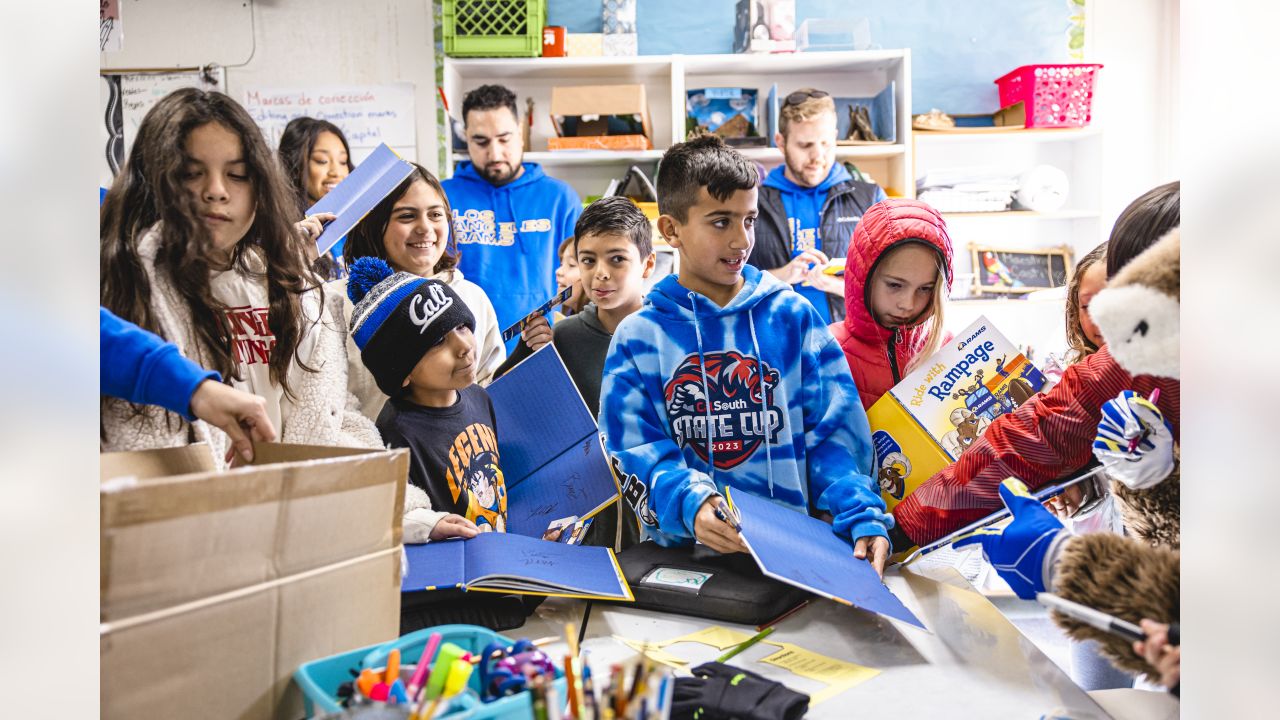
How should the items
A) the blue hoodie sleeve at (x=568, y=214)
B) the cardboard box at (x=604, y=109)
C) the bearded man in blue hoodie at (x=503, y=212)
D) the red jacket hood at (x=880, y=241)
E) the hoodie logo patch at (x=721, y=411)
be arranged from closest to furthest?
the hoodie logo patch at (x=721, y=411) → the red jacket hood at (x=880, y=241) → the bearded man in blue hoodie at (x=503, y=212) → the blue hoodie sleeve at (x=568, y=214) → the cardboard box at (x=604, y=109)

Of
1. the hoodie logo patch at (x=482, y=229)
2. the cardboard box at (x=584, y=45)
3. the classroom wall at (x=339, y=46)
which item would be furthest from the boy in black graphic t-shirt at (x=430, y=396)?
the cardboard box at (x=584, y=45)

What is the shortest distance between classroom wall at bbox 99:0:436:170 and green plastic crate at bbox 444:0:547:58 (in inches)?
11.9

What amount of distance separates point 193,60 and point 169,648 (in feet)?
4.36

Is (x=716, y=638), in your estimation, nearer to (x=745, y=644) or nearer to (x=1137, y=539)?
(x=745, y=644)

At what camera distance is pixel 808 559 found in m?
0.97

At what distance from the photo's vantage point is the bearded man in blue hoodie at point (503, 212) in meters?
2.67

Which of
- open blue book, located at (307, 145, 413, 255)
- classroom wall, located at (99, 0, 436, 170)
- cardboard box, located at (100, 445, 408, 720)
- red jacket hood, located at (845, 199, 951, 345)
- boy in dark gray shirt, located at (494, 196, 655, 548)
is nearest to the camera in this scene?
cardboard box, located at (100, 445, 408, 720)

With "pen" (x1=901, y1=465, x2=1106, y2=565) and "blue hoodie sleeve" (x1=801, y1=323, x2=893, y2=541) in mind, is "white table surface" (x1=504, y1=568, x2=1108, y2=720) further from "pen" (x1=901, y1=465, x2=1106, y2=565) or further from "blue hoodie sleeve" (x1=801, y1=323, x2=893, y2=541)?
"blue hoodie sleeve" (x1=801, y1=323, x2=893, y2=541)

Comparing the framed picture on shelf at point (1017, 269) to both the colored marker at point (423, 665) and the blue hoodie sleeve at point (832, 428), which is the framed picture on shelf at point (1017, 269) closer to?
the blue hoodie sleeve at point (832, 428)

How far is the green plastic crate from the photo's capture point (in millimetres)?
3254

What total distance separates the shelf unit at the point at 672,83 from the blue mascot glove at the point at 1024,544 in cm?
273

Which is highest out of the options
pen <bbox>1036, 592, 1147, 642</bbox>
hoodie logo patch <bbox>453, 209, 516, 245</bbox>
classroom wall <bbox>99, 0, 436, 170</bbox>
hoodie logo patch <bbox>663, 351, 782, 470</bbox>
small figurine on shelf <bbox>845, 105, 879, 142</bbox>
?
classroom wall <bbox>99, 0, 436, 170</bbox>

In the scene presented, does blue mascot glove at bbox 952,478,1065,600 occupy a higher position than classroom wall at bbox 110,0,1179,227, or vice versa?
classroom wall at bbox 110,0,1179,227

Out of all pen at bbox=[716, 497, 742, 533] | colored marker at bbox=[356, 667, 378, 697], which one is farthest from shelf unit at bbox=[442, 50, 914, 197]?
colored marker at bbox=[356, 667, 378, 697]
